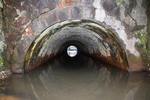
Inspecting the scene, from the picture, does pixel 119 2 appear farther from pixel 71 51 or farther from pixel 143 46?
pixel 71 51

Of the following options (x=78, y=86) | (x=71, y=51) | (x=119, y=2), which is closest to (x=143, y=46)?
(x=119, y=2)

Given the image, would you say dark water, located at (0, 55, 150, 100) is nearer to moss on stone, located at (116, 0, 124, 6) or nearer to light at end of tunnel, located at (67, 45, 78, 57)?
moss on stone, located at (116, 0, 124, 6)

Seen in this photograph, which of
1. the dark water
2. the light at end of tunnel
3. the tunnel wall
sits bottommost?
the dark water

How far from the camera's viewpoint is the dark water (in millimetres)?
7867

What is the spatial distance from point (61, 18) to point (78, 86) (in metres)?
2.07

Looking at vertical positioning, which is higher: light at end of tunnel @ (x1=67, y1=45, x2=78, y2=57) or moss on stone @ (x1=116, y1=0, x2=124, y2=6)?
moss on stone @ (x1=116, y1=0, x2=124, y2=6)

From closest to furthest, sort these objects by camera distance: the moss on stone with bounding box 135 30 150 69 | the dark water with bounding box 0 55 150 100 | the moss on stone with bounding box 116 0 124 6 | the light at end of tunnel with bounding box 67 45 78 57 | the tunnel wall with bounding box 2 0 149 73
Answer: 1. the dark water with bounding box 0 55 150 100
2. the tunnel wall with bounding box 2 0 149 73
3. the moss on stone with bounding box 116 0 124 6
4. the moss on stone with bounding box 135 30 150 69
5. the light at end of tunnel with bounding box 67 45 78 57

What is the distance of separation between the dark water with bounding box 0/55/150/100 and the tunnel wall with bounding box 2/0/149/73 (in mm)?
562

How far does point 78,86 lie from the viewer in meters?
9.27

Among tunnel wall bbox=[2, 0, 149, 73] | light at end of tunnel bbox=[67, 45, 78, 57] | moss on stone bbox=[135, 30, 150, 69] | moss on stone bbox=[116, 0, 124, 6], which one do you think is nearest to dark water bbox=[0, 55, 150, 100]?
moss on stone bbox=[135, 30, 150, 69]

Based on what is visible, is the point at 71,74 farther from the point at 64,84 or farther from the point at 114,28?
the point at 114,28

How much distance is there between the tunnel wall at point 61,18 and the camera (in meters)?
9.40

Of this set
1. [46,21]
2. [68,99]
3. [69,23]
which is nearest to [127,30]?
[69,23]

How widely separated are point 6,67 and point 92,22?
9.63 feet
